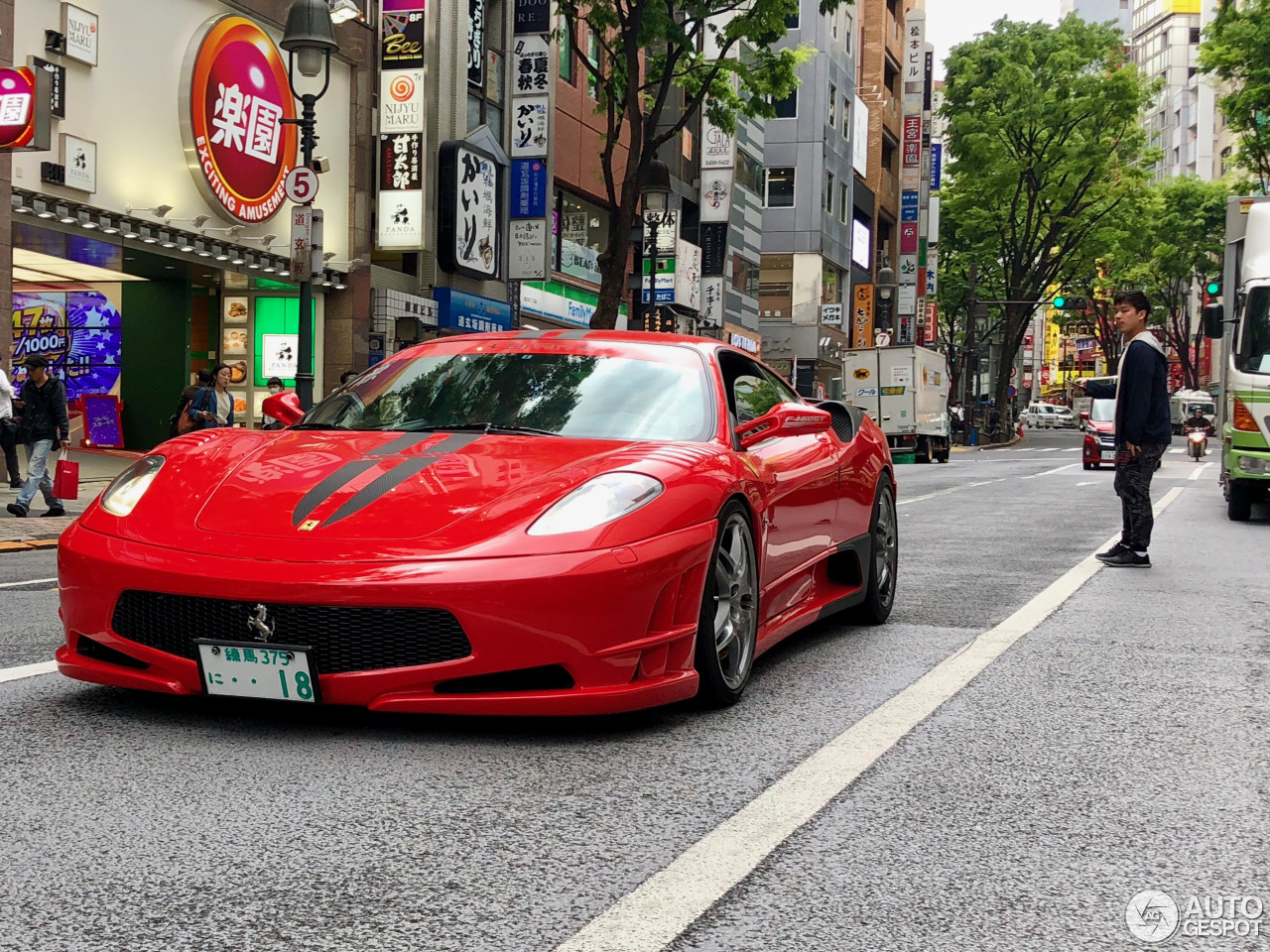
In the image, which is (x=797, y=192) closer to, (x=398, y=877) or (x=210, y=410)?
(x=210, y=410)

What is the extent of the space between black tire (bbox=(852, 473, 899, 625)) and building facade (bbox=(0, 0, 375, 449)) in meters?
9.56

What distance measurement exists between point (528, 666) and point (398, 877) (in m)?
1.14

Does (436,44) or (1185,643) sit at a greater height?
(436,44)

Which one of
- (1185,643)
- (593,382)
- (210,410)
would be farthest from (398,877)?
(210,410)

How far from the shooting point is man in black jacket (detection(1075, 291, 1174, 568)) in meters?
9.95

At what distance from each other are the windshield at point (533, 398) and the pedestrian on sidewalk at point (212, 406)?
34.0 ft

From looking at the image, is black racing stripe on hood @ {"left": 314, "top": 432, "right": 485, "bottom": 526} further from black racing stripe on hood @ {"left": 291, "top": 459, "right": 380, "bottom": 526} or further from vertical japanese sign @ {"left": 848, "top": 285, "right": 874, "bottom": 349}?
vertical japanese sign @ {"left": 848, "top": 285, "right": 874, "bottom": 349}

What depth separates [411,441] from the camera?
4852 mm

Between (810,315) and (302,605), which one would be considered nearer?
(302,605)

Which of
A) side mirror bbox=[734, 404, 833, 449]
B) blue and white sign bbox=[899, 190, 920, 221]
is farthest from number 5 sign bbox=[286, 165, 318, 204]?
blue and white sign bbox=[899, 190, 920, 221]

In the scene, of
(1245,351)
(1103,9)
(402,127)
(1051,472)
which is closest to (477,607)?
(1245,351)

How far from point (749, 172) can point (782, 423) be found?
45351mm

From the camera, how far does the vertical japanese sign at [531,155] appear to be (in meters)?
28.2

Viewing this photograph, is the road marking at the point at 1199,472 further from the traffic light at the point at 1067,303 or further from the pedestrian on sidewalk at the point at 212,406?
the pedestrian on sidewalk at the point at 212,406
